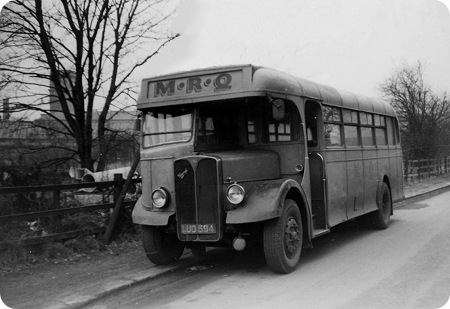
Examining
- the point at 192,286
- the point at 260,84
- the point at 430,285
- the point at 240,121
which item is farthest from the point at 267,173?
the point at 430,285

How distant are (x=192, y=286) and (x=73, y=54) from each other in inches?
207

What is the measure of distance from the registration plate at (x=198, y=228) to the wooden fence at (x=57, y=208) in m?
2.41

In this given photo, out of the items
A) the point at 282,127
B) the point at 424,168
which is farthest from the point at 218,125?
the point at 424,168

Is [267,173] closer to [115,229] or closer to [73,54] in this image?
[115,229]

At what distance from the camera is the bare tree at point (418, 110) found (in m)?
20.6

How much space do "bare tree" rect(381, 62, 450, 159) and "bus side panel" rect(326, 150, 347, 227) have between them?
11808 millimetres

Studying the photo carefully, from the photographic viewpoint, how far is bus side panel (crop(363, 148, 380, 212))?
10.0m

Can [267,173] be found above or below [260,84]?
below

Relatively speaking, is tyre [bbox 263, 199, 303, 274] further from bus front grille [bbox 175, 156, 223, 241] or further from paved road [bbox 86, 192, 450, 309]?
bus front grille [bbox 175, 156, 223, 241]

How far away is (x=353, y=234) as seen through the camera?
33.9 ft

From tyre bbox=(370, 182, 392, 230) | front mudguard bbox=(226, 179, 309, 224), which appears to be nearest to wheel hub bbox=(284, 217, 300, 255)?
front mudguard bbox=(226, 179, 309, 224)

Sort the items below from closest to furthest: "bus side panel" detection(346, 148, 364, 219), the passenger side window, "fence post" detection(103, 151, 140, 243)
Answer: the passenger side window < "fence post" detection(103, 151, 140, 243) < "bus side panel" detection(346, 148, 364, 219)

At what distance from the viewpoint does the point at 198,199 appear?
6586 mm

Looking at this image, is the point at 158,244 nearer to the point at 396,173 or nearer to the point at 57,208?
the point at 57,208
